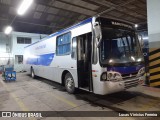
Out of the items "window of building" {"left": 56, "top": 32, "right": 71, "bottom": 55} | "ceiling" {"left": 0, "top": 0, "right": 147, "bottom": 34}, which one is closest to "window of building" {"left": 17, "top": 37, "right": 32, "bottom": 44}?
"ceiling" {"left": 0, "top": 0, "right": 147, "bottom": 34}

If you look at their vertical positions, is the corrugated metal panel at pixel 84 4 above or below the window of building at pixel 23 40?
above

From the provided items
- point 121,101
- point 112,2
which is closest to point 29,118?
point 121,101

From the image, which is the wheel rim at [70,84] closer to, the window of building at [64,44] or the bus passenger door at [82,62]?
the bus passenger door at [82,62]

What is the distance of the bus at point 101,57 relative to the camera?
424 cm

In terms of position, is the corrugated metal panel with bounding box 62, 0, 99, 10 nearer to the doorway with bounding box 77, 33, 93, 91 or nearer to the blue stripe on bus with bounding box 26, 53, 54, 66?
the blue stripe on bus with bounding box 26, 53, 54, 66

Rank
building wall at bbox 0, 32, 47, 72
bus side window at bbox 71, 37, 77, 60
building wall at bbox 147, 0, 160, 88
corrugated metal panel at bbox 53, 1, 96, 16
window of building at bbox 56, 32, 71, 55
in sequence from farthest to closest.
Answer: building wall at bbox 0, 32, 47, 72, corrugated metal panel at bbox 53, 1, 96, 16, building wall at bbox 147, 0, 160, 88, window of building at bbox 56, 32, 71, 55, bus side window at bbox 71, 37, 77, 60

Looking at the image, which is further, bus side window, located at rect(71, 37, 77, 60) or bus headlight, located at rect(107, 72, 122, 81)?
bus side window, located at rect(71, 37, 77, 60)

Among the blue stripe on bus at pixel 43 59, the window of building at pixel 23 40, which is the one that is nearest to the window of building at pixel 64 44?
the blue stripe on bus at pixel 43 59

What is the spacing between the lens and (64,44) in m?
6.53

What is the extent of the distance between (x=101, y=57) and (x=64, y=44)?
2761 mm

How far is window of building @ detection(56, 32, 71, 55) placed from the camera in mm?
6157

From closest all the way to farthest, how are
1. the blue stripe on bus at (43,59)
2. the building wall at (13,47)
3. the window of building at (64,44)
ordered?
1. the window of building at (64,44)
2. the blue stripe on bus at (43,59)
3. the building wall at (13,47)

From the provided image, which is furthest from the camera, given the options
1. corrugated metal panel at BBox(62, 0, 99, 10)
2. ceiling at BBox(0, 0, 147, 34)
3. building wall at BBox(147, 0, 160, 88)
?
ceiling at BBox(0, 0, 147, 34)

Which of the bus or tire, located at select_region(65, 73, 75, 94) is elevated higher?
the bus
